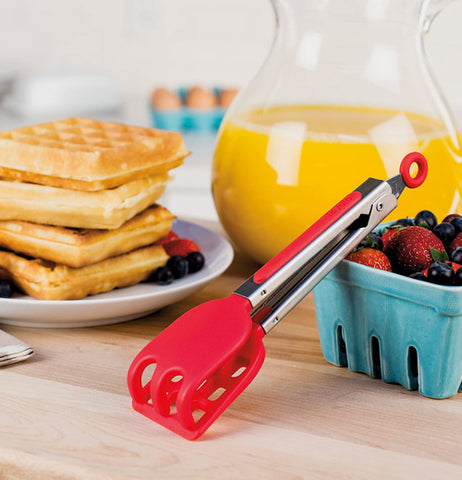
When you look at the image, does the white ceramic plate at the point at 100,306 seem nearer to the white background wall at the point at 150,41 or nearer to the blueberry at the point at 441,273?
the blueberry at the point at 441,273

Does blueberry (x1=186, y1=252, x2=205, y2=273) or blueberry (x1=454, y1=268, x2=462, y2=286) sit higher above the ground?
blueberry (x1=454, y1=268, x2=462, y2=286)

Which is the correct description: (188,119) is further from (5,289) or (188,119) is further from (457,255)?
(457,255)

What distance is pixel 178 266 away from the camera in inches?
34.0

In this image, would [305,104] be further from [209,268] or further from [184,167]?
[184,167]

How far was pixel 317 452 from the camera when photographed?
0.54 m

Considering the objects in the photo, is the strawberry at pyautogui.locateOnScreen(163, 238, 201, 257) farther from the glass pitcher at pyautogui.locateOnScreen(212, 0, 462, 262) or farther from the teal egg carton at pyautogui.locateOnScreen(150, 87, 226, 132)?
the teal egg carton at pyautogui.locateOnScreen(150, 87, 226, 132)

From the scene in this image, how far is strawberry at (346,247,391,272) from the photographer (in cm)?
64

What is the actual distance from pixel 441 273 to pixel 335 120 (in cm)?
36

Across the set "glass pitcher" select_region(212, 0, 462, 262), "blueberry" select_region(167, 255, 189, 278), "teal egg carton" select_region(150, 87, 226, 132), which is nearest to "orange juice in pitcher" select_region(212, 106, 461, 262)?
"glass pitcher" select_region(212, 0, 462, 262)

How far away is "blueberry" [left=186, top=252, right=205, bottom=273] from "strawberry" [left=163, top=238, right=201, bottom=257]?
2cm

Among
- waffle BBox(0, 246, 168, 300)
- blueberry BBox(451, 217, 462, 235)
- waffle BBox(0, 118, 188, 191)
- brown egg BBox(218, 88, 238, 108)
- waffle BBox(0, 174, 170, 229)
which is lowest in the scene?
brown egg BBox(218, 88, 238, 108)

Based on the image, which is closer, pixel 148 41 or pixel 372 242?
pixel 372 242

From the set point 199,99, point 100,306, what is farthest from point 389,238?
point 199,99

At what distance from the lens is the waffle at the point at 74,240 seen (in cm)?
79
